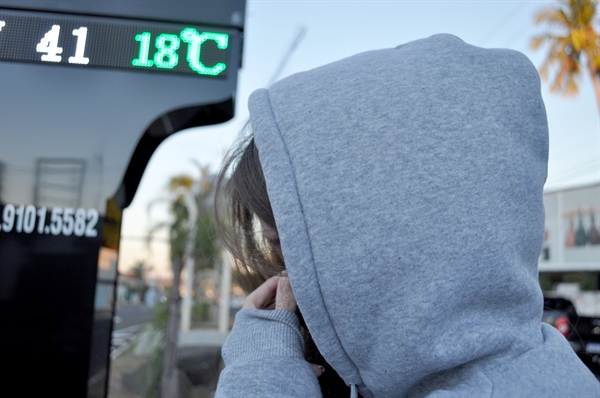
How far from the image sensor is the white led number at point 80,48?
1.88m

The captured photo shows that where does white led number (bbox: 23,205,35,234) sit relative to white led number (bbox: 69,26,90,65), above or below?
below

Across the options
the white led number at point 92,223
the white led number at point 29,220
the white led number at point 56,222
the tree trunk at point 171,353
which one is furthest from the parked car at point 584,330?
the white led number at point 29,220

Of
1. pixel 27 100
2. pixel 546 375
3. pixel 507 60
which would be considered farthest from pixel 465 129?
pixel 27 100

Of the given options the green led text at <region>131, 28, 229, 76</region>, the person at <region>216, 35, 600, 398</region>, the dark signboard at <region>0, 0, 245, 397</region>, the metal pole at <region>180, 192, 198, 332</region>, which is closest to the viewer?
the person at <region>216, 35, 600, 398</region>

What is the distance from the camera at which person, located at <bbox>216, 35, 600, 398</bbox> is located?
646 millimetres

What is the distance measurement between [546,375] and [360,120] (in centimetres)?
42

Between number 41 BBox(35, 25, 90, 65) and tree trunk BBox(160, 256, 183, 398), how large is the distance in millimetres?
2624

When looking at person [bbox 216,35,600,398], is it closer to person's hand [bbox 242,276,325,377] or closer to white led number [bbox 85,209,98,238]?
person's hand [bbox 242,276,325,377]

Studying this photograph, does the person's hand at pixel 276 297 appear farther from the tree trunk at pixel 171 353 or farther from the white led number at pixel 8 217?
the tree trunk at pixel 171 353

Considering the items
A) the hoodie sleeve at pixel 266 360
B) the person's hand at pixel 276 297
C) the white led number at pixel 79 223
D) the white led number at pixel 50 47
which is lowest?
the hoodie sleeve at pixel 266 360

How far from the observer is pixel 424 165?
2.19 ft

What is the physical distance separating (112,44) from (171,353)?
9.00 feet

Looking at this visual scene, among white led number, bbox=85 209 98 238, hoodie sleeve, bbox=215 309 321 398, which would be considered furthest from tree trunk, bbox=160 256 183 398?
hoodie sleeve, bbox=215 309 321 398

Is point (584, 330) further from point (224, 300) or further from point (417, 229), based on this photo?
point (417, 229)
